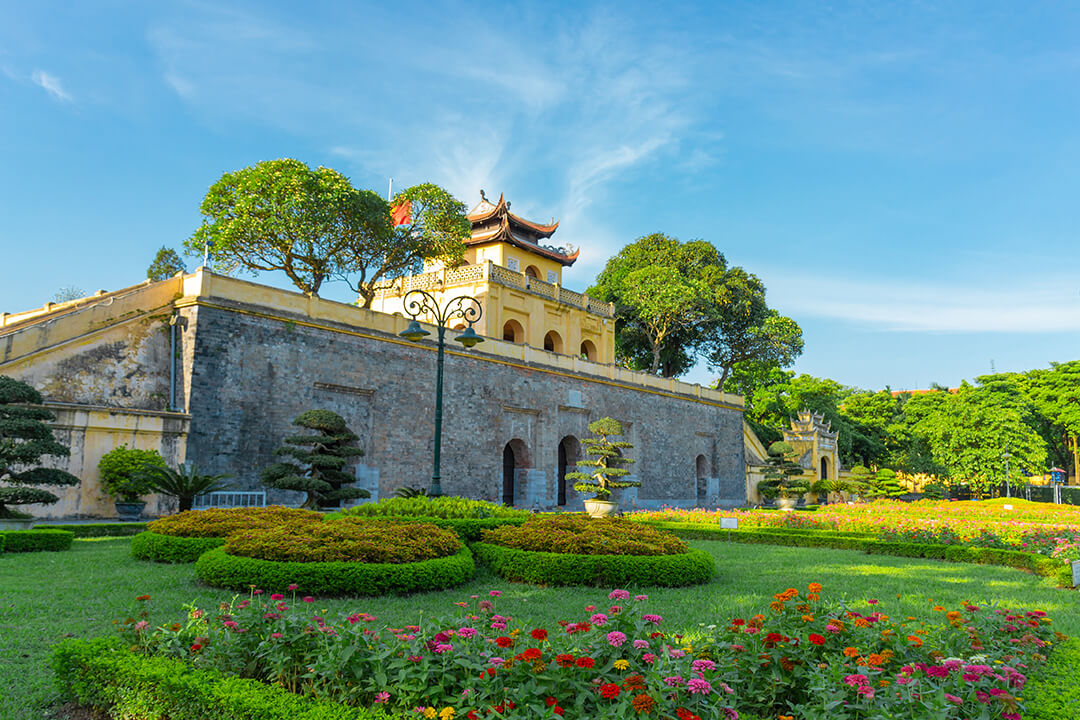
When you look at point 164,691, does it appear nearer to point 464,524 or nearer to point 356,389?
point 464,524

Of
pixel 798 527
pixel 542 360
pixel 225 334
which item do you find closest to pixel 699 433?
pixel 542 360

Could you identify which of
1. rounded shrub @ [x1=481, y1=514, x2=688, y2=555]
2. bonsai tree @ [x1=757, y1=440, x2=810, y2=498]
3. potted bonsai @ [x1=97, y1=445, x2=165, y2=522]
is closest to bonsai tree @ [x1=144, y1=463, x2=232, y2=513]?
potted bonsai @ [x1=97, y1=445, x2=165, y2=522]

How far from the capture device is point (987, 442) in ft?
120

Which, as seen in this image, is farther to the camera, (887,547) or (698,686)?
(887,547)

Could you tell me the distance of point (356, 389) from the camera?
824 inches

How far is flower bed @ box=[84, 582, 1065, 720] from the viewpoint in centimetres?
332

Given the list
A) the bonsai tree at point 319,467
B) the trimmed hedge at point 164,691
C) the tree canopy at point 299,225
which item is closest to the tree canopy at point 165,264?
the tree canopy at point 299,225

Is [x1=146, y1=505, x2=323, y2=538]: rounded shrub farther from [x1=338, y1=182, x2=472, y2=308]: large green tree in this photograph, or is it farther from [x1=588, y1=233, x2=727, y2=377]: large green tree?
[x1=588, y1=233, x2=727, y2=377]: large green tree

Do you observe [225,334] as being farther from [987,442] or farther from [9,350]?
[987,442]

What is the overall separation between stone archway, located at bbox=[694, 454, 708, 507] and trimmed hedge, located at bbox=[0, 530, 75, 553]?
96.8 feet

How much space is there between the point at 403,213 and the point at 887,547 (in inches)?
837

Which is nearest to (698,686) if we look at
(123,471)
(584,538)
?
(584,538)

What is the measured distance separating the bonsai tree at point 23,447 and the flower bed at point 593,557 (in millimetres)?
8097

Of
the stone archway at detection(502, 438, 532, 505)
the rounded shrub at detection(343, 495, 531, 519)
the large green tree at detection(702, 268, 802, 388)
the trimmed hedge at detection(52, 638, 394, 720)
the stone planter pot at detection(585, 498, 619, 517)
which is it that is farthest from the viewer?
the large green tree at detection(702, 268, 802, 388)
